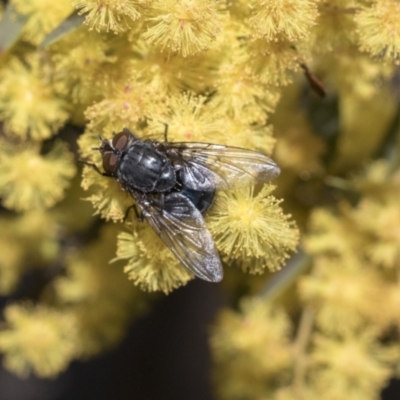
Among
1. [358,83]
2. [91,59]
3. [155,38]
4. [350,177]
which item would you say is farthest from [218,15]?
[350,177]

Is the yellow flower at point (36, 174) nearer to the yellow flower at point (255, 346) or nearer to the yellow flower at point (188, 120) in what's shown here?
the yellow flower at point (188, 120)

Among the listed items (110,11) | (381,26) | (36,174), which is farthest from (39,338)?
(381,26)

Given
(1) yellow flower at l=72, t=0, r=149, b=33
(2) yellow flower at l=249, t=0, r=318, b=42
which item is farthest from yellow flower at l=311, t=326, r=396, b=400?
(1) yellow flower at l=72, t=0, r=149, b=33

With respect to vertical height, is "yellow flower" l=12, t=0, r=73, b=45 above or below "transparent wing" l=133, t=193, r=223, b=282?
above

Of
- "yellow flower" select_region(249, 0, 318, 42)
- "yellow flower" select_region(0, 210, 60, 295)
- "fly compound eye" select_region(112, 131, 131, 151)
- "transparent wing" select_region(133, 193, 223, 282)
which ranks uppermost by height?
"yellow flower" select_region(249, 0, 318, 42)

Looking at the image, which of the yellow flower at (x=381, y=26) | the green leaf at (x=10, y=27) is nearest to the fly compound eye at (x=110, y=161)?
the green leaf at (x=10, y=27)

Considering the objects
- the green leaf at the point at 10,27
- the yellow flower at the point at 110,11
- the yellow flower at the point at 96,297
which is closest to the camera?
the yellow flower at the point at 110,11

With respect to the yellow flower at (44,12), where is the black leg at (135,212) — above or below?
below

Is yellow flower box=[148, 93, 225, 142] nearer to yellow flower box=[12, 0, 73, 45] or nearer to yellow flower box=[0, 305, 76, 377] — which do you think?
yellow flower box=[12, 0, 73, 45]
